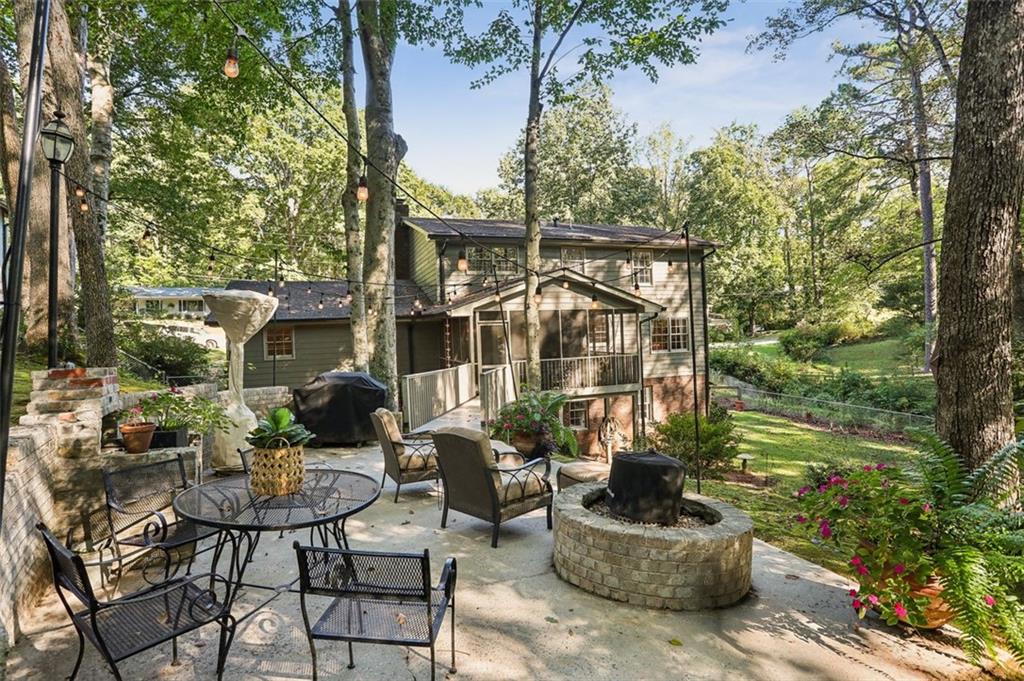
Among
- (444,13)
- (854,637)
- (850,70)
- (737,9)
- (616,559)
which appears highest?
(850,70)

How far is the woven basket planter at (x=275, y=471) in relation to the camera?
3.57 m

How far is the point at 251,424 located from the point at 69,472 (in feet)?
9.47

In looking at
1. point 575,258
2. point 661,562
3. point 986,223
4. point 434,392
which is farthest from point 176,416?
point 575,258

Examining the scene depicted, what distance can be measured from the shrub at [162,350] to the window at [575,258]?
459 inches

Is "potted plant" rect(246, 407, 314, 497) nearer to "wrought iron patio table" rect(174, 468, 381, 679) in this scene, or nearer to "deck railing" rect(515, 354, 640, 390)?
"wrought iron patio table" rect(174, 468, 381, 679)

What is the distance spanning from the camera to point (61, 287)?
25.5 ft

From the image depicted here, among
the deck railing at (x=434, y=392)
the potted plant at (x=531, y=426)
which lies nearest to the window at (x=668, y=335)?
the deck railing at (x=434, y=392)

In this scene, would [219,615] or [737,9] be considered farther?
[737,9]

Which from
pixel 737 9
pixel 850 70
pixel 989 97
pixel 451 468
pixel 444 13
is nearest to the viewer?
pixel 989 97

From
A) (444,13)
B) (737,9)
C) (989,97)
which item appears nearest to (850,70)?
(737,9)

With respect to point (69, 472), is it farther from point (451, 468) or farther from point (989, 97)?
point (989, 97)

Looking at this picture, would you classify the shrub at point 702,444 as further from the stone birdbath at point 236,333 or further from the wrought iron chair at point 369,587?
the wrought iron chair at point 369,587

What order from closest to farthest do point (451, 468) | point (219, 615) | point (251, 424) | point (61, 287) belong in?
point (219, 615), point (451, 468), point (251, 424), point (61, 287)

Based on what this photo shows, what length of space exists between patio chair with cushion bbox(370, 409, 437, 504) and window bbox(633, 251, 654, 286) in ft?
44.3
